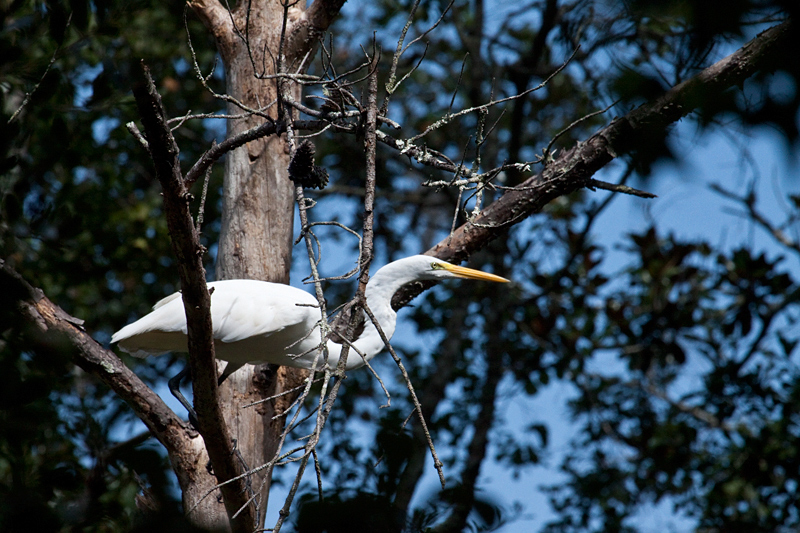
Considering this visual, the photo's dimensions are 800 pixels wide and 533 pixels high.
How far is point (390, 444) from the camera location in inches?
44.6

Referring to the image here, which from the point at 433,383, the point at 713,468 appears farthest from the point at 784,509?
the point at 433,383

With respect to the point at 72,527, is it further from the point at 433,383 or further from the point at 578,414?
the point at 578,414

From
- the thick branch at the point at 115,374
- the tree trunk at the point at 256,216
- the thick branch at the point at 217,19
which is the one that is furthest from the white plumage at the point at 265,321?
the thick branch at the point at 217,19

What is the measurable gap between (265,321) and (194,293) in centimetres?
101

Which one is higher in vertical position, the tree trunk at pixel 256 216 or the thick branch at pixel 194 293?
the tree trunk at pixel 256 216

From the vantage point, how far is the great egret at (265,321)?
2992 millimetres

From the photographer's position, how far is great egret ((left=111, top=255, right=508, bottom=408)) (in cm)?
299

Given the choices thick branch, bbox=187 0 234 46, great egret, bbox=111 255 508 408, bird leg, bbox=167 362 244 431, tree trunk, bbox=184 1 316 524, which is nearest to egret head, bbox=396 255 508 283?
great egret, bbox=111 255 508 408

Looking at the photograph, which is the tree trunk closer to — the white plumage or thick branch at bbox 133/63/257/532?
the white plumage

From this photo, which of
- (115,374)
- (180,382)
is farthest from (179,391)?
(115,374)

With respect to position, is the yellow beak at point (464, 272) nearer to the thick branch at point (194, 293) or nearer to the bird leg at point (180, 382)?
the bird leg at point (180, 382)

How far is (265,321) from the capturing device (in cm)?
301

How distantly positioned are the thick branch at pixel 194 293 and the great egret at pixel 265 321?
643mm

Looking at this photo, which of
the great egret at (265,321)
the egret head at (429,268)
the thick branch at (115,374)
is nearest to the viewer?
the thick branch at (115,374)
